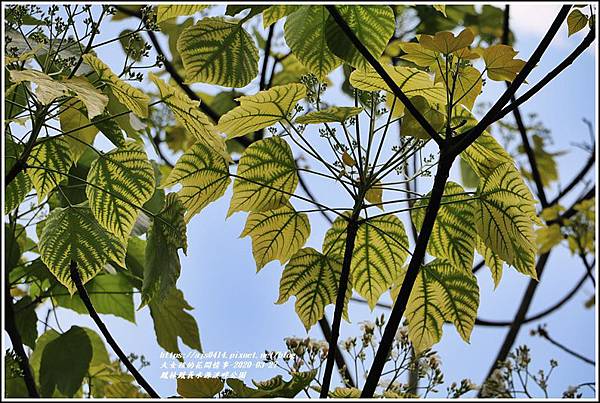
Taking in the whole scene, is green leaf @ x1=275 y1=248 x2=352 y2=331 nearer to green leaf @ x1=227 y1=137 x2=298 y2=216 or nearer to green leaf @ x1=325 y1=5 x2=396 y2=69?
green leaf @ x1=227 y1=137 x2=298 y2=216

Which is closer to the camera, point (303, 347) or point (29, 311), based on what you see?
point (303, 347)

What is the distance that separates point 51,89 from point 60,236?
191 mm

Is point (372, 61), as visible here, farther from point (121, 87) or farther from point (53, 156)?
point (53, 156)

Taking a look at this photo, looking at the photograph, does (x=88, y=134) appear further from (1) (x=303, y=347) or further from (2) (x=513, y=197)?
(2) (x=513, y=197)

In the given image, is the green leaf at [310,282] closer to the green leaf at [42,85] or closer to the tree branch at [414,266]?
the tree branch at [414,266]

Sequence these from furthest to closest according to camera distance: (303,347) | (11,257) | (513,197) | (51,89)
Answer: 1. (11,257)
2. (303,347)
3. (513,197)
4. (51,89)

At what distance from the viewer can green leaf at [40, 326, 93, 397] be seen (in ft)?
2.51

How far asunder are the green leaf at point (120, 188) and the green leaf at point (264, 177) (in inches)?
2.9

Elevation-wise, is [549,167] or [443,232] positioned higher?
[549,167]

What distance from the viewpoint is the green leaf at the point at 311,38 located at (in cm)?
55

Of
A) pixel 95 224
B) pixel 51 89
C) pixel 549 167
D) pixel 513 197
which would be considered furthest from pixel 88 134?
pixel 549 167

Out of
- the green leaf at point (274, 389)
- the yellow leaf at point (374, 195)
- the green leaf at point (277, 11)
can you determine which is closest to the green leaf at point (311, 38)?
the green leaf at point (277, 11)

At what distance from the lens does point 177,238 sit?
603 mm

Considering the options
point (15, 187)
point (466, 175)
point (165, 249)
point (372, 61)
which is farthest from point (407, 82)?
point (466, 175)
